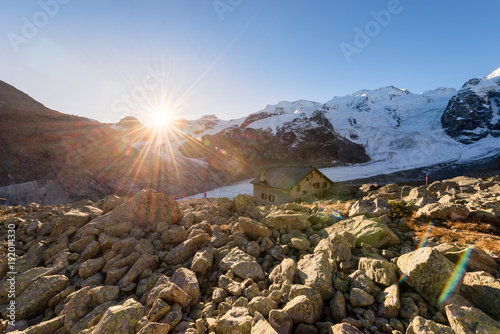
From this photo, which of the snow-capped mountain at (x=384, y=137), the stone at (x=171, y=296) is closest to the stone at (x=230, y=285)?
the stone at (x=171, y=296)

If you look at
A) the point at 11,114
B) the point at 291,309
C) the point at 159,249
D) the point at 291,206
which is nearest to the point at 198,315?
the point at 291,309

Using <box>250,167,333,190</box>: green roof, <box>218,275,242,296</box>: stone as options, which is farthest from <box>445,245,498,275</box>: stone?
<box>250,167,333,190</box>: green roof

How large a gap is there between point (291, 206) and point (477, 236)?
6299 mm

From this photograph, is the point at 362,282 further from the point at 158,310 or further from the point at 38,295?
the point at 38,295

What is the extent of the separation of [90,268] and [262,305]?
505 cm

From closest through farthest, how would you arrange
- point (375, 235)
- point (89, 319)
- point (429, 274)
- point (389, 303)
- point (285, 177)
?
point (389, 303)
point (429, 274)
point (89, 319)
point (375, 235)
point (285, 177)

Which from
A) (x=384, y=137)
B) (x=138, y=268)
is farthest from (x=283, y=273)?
(x=384, y=137)

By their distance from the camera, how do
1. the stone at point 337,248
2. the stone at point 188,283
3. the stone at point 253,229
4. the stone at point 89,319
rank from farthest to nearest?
the stone at point 253,229 < the stone at point 337,248 < the stone at point 188,283 < the stone at point 89,319

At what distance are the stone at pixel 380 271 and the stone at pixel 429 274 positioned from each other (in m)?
0.31

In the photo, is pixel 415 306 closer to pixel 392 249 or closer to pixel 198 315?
pixel 392 249

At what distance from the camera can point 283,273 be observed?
475 cm

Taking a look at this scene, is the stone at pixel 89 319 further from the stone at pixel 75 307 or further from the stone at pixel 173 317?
the stone at pixel 173 317

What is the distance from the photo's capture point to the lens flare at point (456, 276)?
12.6 feet

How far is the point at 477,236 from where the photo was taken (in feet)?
20.0
